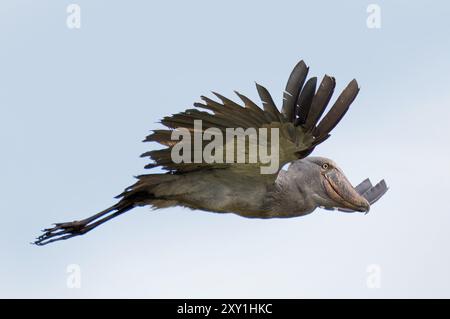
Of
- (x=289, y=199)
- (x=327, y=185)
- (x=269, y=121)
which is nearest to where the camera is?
(x=269, y=121)

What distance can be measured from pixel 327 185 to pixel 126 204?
1891 mm

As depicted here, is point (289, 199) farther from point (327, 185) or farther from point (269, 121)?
point (269, 121)

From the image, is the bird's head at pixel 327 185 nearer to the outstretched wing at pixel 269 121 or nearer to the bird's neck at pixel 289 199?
the bird's neck at pixel 289 199

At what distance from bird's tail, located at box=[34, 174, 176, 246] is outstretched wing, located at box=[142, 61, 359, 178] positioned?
180 millimetres

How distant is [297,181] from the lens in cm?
1336

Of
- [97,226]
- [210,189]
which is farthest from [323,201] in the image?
[97,226]

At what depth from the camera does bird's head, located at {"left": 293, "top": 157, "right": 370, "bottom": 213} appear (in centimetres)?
1344

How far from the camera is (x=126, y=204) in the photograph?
13078 mm

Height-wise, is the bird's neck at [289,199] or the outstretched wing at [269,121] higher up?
the outstretched wing at [269,121]

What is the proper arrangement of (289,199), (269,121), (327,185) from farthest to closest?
(327,185)
(289,199)
(269,121)

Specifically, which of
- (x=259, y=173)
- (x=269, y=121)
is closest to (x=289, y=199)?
(x=259, y=173)

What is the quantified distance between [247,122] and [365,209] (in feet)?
6.06

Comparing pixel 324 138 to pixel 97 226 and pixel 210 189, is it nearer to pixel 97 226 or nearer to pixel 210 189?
pixel 210 189

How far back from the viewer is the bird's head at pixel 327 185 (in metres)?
13.4
